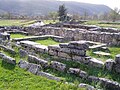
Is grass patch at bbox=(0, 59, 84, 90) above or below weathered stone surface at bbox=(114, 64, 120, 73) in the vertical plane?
below

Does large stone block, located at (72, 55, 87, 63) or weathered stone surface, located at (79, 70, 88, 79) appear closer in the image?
weathered stone surface, located at (79, 70, 88, 79)

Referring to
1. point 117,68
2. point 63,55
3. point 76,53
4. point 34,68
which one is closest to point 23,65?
point 34,68

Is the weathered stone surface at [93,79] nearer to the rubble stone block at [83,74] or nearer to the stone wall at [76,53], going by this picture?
the rubble stone block at [83,74]

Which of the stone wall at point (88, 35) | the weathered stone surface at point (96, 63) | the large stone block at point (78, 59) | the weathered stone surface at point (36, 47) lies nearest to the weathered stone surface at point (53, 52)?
the weathered stone surface at point (36, 47)

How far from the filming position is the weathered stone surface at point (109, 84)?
12.0 metres

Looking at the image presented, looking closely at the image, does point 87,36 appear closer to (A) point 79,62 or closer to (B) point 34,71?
(A) point 79,62

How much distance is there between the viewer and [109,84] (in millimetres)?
12172

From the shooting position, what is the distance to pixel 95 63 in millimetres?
14703

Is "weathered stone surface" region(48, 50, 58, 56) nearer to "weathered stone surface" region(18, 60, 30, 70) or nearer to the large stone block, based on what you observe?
the large stone block

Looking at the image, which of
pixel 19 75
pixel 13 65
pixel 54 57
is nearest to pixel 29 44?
pixel 54 57

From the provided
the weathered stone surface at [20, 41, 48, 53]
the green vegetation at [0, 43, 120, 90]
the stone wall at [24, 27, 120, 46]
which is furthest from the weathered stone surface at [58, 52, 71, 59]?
the stone wall at [24, 27, 120, 46]

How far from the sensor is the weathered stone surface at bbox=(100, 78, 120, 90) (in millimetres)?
11953

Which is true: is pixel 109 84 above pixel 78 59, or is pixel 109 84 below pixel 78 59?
below

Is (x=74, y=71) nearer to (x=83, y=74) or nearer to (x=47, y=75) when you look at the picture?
(x=83, y=74)
